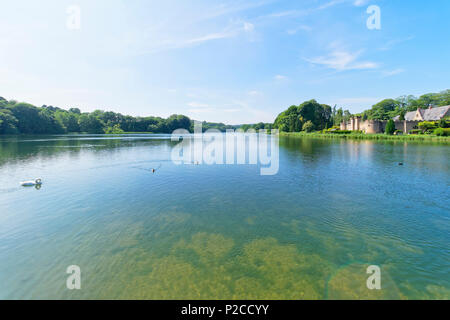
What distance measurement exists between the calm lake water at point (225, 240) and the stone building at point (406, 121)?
2679 inches

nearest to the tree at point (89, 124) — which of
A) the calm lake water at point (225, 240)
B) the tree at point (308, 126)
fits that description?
the calm lake water at point (225, 240)

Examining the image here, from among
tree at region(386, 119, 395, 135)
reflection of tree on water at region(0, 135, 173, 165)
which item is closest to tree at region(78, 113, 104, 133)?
reflection of tree on water at region(0, 135, 173, 165)

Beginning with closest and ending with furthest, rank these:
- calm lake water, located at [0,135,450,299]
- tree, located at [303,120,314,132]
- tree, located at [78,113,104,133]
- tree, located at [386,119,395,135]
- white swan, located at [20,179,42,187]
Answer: calm lake water, located at [0,135,450,299]
white swan, located at [20,179,42,187]
tree, located at [386,119,395,135]
tree, located at [303,120,314,132]
tree, located at [78,113,104,133]

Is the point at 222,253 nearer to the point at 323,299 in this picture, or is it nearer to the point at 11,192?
the point at 323,299

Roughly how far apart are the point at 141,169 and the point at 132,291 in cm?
1613

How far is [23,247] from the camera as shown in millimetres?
6820

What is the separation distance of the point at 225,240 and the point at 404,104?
155 m

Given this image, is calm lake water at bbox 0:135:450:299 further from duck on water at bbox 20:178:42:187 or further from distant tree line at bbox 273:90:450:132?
distant tree line at bbox 273:90:450:132

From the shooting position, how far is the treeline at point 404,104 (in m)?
91.2

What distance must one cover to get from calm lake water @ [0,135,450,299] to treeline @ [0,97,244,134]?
303ft

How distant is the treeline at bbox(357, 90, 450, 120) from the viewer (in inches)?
3593

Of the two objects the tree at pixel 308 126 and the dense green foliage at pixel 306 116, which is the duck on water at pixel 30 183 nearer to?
the tree at pixel 308 126

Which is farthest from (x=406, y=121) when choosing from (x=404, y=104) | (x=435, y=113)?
(x=404, y=104)

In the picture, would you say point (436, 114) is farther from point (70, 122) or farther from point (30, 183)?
point (70, 122)
